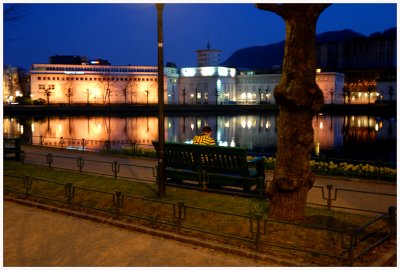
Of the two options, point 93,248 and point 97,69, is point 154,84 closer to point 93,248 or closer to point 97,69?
point 97,69

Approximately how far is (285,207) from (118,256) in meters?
3.05

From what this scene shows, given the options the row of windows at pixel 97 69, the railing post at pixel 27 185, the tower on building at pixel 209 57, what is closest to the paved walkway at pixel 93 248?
the railing post at pixel 27 185

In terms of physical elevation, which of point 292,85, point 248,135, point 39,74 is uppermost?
point 39,74

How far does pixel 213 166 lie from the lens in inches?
440

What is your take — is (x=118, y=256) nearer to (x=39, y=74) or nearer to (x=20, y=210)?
(x=20, y=210)

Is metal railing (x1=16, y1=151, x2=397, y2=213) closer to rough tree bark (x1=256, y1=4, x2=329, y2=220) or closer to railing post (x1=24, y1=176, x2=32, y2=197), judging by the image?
rough tree bark (x1=256, y1=4, x2=329, y2=220)

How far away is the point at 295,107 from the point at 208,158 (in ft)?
12.1

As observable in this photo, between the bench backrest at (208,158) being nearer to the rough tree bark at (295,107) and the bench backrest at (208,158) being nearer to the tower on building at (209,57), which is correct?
the rough tree bark at (295,107)

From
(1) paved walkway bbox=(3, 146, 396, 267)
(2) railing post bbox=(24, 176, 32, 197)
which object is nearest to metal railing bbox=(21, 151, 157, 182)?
(2) railing post bbox=(24, 176, 32, 197)

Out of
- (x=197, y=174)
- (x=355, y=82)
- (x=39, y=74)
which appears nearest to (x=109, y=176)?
(x=197, y=174)

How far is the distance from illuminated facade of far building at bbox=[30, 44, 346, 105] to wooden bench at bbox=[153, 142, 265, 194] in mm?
118923

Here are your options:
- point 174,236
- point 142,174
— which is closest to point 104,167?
point 142,174

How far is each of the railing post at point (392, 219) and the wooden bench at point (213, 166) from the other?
328 cm

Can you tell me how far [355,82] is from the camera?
152125 mm
